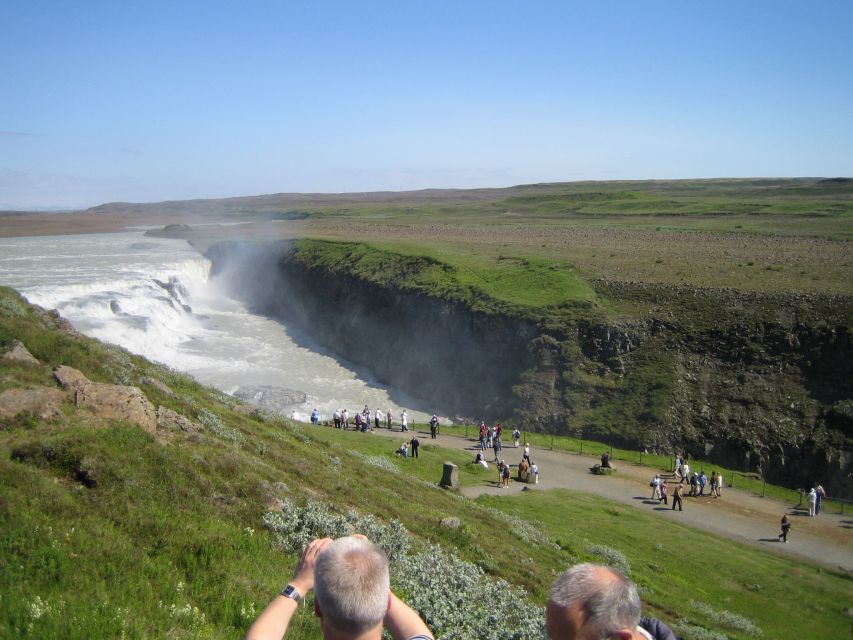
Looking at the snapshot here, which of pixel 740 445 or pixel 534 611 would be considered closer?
pixel 534 611

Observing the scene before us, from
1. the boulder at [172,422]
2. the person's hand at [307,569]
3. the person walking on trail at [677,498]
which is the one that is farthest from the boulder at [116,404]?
the person walking on trail at [677,498]

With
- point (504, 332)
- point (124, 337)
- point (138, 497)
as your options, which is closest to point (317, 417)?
point (504, 332)

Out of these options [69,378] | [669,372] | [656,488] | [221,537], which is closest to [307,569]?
[221,537]

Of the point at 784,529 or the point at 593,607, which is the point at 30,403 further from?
the point at 784,529

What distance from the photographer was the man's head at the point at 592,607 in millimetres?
3486

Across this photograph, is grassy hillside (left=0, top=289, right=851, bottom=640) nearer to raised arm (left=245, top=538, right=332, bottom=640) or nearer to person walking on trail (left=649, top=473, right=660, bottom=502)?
raised arm (left=245, top=538, right=332, bottom=640)

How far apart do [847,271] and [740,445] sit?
67.1ft

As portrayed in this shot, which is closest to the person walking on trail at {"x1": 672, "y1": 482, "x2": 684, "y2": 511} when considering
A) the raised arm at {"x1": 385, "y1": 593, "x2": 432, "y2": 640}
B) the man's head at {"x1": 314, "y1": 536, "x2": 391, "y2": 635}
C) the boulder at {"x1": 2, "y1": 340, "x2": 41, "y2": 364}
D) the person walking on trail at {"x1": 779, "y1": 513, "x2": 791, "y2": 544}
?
the person walking on trail at {"x1": 779, "y1": 513, "x2": 791, "y2": 544}

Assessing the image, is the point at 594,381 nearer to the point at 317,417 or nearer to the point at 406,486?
the point at 317,417

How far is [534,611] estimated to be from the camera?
8734mm

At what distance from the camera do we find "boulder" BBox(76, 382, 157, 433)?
10.7 m

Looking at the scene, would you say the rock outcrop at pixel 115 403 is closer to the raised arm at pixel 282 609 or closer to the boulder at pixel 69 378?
the boulder at pixel 69 378

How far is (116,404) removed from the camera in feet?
35.8

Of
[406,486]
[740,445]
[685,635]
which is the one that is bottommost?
[740,445]
